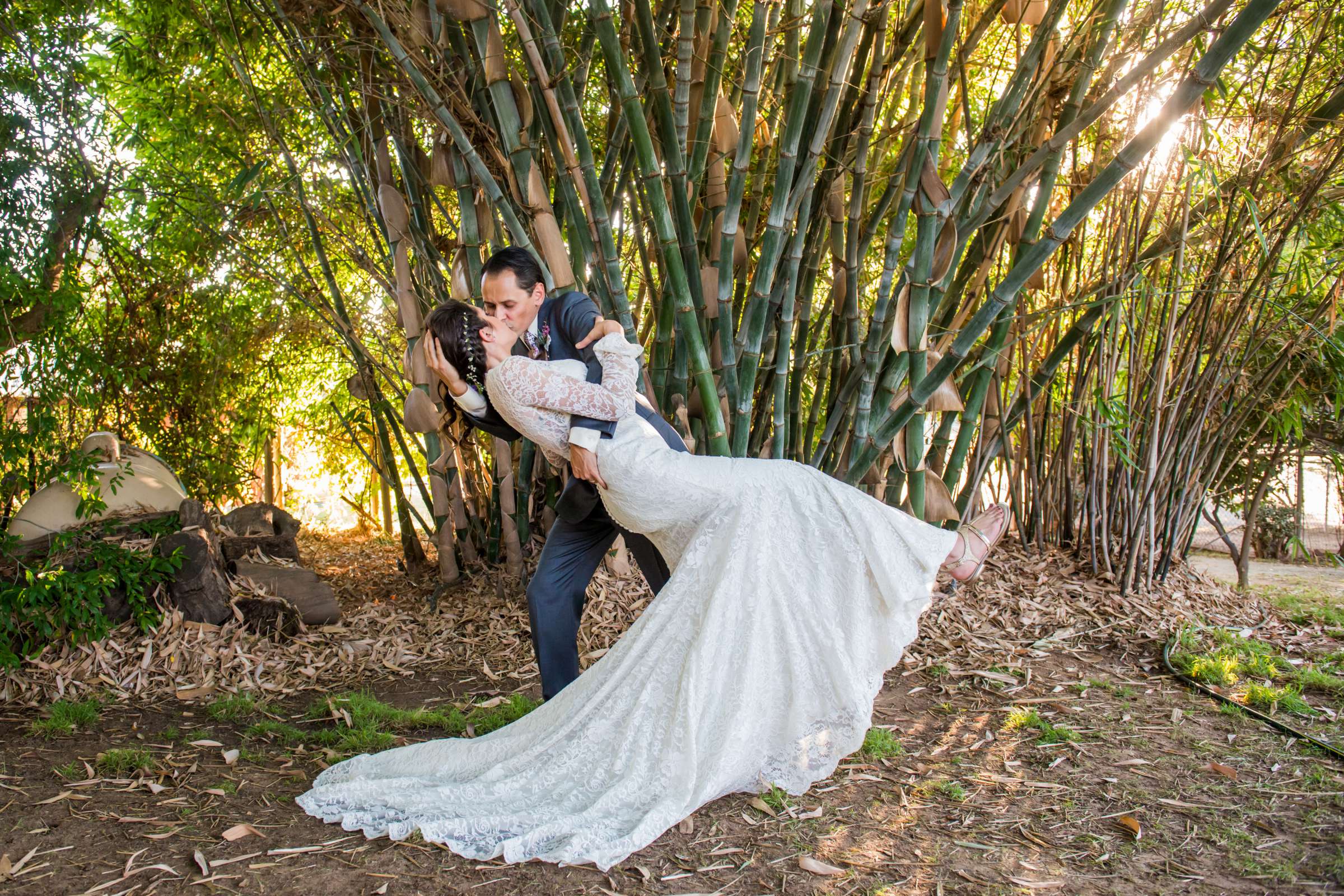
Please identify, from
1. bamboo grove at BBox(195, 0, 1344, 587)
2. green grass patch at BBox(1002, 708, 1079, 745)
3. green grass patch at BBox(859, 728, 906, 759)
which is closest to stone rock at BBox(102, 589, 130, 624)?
bamboo grove at BBox(195, 0, 1344, 587)

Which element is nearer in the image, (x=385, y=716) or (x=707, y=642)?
(x=707, y=642)

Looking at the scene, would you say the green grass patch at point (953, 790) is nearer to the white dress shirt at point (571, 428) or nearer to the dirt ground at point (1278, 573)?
the white dress shirt at point (571, 428)

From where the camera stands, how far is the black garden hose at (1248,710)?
78.2 inches

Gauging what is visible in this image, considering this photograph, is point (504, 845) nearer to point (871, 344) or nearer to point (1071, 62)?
point (871, 344)

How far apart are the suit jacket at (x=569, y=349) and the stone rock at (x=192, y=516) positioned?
1.44 metres

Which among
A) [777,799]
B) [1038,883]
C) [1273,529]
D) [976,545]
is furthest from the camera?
[1273,529]

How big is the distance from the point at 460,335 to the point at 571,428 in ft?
0.92

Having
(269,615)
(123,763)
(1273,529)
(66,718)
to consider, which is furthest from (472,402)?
(1273,529)

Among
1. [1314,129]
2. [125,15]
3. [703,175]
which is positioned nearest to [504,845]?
[703,175]

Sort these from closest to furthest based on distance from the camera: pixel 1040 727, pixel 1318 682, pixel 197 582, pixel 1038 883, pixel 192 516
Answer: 1. pixel 1038 883
2. pixel 1040 727
3. pixel 1318 682
4. pixel 197 582
5. pixel 192 516

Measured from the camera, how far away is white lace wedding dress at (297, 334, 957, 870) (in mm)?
1682

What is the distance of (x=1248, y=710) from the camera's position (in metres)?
2.24

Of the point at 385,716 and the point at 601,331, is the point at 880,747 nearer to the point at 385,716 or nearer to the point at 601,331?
the point at 601,331

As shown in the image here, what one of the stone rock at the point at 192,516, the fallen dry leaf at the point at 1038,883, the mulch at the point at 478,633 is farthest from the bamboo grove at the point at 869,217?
the fallen dry leaf at the point at 1038,883
